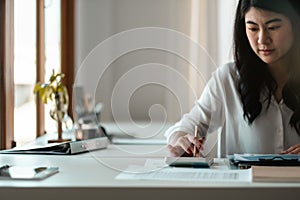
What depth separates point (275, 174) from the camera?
40.7 inches

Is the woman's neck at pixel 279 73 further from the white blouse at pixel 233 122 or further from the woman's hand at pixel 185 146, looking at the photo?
the woman's hand at pixel 185 146

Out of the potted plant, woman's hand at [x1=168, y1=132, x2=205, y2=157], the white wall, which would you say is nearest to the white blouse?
woman's hand at [x1=168, y1=132, x2=205, y2=157]

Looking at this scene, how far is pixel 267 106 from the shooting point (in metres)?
1.67

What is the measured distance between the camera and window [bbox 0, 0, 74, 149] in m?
1.84

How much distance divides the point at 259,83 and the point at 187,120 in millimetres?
277

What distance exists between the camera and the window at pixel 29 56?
1.84 meters

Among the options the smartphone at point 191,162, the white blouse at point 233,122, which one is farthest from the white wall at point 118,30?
the smartphone at point 191,162

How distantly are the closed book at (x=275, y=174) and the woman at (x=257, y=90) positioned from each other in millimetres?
463

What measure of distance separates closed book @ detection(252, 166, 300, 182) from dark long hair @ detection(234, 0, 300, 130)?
0.57 metres

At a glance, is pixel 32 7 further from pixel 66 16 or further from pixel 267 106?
pixel 267 106

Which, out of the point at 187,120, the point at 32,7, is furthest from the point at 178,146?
the point at 32,7

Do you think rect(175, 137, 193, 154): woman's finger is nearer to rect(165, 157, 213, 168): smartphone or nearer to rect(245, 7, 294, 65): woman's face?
rect(165, 157, 213, 168): smartphone

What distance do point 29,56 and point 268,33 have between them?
1303 mm

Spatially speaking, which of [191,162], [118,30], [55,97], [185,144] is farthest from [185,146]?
[118,30]
